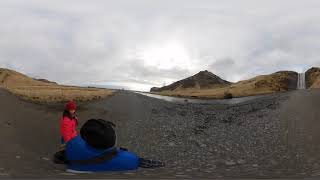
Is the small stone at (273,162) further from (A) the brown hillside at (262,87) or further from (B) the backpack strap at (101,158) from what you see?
(A) the brown hillside at (262,87)

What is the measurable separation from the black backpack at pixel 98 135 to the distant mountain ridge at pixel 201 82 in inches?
1742

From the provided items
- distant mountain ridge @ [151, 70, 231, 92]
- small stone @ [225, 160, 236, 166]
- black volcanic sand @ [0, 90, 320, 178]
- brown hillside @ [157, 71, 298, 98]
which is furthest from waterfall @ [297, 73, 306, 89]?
small stone @ [225, 160, 236, 166]

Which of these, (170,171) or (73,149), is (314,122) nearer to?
(170,171)

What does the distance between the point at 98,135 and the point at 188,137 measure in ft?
17.3

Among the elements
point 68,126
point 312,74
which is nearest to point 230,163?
point 68,126

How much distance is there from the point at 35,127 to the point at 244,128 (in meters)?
6.87

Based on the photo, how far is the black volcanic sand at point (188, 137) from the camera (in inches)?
495

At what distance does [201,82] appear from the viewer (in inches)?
2275

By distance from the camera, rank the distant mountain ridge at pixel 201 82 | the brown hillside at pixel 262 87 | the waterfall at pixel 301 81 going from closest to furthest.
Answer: the brown hillside at pixel 262 87 → the waterfall at pixel 301 81 → the distant mountain ridge at pixel 201 82

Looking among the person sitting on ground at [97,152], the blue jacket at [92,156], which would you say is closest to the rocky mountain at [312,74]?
the blue jacket at [92,156]

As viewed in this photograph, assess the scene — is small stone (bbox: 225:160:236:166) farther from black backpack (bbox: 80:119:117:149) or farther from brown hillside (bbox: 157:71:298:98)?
brown hillside (bbox: 157:71:298:98)

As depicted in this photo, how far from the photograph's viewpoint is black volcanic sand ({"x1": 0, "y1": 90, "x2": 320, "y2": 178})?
41.3ft

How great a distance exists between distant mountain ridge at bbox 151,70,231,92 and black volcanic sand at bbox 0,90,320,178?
35.3 metres

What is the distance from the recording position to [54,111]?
17984 millimetres
